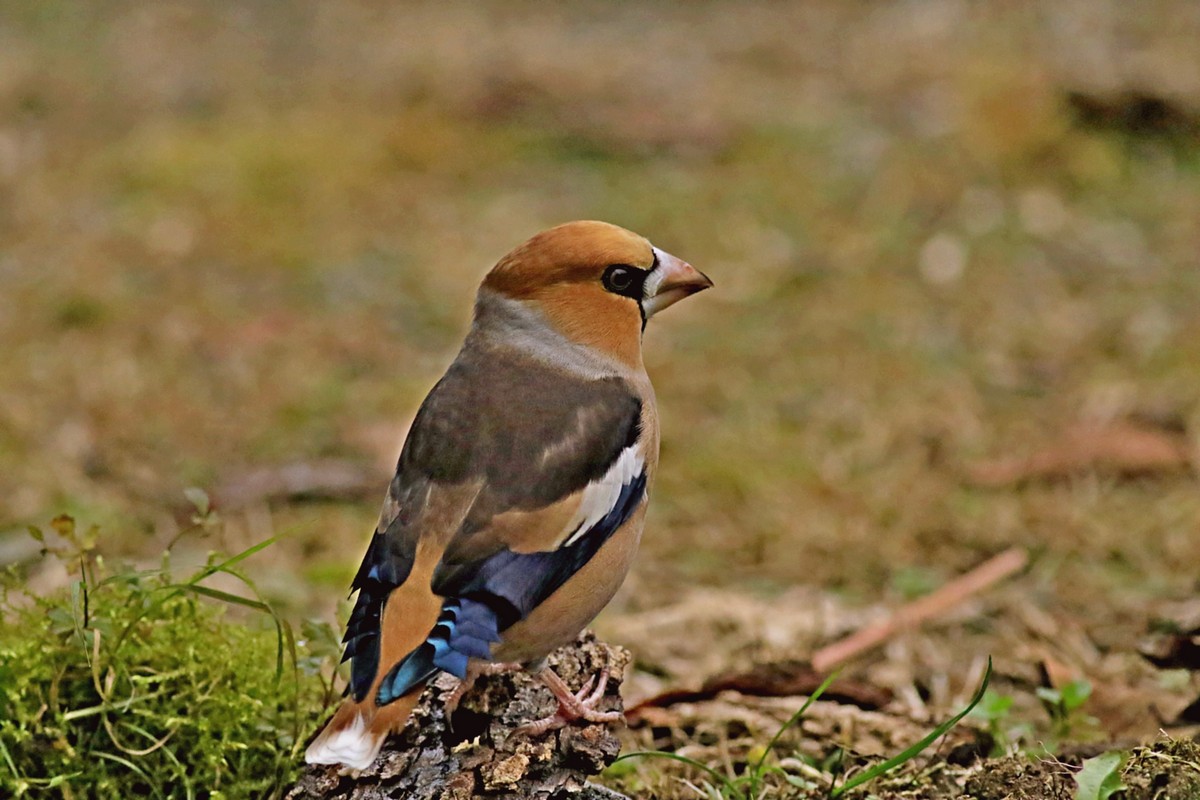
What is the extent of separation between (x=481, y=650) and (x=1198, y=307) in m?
5.97

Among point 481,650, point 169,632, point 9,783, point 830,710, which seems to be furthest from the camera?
point 830,710

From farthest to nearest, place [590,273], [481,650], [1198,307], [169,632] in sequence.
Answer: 1. [1198,307]
2. [590,273]
3. [169,632]
4. [481,650]

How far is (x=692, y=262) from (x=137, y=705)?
17.6 feet

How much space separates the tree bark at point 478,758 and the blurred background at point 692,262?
1.32m

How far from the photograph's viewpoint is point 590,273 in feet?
12.2

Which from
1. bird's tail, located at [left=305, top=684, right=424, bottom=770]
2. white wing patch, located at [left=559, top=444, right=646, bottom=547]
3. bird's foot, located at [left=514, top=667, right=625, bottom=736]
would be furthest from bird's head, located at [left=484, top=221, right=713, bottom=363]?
bird's tail, located at [left=305, top=684, right=424, bottom=770]

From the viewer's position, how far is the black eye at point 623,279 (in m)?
3.73

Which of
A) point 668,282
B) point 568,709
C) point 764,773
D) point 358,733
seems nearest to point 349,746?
point 358,733

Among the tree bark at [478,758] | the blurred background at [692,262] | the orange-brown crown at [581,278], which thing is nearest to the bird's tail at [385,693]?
the tree bark at [478,758]

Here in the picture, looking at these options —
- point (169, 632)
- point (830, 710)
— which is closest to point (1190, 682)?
point (830, 710)

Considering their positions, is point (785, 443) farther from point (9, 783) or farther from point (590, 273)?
point (9, 783)

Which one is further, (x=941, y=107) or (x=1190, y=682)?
(x=941, y=107)

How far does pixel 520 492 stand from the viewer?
3.18 metres

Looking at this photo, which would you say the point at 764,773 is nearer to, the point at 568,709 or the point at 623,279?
the point at 568,709
